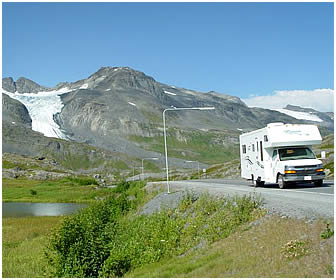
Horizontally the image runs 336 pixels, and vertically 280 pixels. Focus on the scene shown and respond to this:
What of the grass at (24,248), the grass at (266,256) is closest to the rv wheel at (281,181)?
the grass at (266,256)

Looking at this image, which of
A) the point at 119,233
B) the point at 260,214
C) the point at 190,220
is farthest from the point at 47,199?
the point at 260,214

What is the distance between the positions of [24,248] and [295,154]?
2132 cm

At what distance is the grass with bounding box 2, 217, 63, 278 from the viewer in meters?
24.2

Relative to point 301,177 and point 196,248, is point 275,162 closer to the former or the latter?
point 301,177

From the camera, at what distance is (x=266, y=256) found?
Answer: 13047mm

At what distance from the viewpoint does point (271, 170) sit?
32.9m

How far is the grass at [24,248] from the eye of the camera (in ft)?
79.6

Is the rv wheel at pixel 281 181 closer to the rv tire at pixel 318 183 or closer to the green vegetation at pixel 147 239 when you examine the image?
the rv tire at pixel 318 183

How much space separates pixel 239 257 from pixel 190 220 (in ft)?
33.5

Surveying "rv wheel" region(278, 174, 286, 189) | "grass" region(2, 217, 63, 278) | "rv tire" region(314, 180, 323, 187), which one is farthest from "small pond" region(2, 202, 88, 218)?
"rv tire" region(314, 180, 323, 187)

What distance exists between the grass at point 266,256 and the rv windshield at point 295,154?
1542 cm

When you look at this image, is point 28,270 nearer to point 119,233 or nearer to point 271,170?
point 119,233

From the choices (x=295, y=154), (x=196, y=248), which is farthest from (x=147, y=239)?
(x=295, y=154)

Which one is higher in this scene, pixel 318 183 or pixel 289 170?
pixel 289 170
